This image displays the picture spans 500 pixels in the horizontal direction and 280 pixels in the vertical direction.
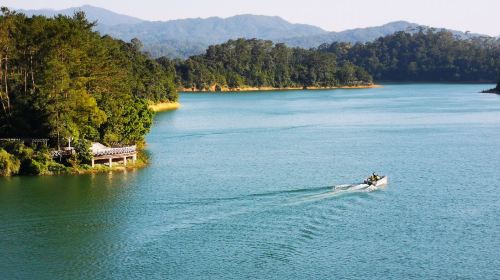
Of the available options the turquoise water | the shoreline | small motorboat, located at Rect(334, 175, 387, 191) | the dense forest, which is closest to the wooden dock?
the dense forest

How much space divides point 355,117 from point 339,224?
243 feet

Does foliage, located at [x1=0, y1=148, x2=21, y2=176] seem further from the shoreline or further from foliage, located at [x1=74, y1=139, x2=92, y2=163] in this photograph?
the shoreline

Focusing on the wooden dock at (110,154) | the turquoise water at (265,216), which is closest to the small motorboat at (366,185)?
the turquoise water at (265,216)

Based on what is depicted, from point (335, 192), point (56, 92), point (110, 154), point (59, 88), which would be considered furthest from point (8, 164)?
point (335, 192)

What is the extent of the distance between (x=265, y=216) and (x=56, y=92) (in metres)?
25.6

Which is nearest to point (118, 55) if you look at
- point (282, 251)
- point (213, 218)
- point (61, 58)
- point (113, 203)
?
point (61, 58)

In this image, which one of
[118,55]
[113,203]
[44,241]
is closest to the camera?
[44,241]

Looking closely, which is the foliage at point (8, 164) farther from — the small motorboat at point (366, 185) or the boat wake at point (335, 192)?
the small motorboat at point (366, 185)

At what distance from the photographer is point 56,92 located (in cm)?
6044

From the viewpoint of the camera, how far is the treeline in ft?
198

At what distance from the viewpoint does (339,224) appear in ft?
141

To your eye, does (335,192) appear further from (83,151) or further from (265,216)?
(83,151)

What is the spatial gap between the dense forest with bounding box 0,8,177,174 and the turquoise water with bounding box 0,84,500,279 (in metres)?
4.90

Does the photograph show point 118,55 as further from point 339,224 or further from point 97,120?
point 339,224
